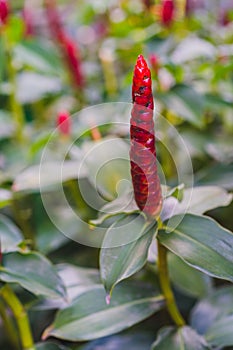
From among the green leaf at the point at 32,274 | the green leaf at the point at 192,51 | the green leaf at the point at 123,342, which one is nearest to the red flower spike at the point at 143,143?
the green leaf at the point at 32,274

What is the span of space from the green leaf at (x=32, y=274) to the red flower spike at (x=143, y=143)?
129 millimetres

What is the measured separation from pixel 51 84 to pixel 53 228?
0.37m

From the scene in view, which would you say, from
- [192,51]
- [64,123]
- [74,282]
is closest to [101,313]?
[74,282]

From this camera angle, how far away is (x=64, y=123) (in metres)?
0.74

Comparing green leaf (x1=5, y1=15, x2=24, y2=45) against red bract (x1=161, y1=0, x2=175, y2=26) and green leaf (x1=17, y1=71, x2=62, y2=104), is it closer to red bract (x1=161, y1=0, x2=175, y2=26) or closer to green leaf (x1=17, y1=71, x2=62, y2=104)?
green leaf (x1=17, y1=71, x2=62, y2=104)

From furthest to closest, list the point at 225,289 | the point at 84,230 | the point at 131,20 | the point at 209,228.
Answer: the point at 131,20 < the point at 84,230 < the point at 225,289 < the point at 209,228

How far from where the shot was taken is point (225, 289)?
25.3 inches

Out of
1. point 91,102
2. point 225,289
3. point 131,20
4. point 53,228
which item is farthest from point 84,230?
point 131,20

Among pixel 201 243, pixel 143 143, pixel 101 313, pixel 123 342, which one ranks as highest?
pixel 143 143

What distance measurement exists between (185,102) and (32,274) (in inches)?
14.5

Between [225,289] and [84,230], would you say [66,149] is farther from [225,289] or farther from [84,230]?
[225,289]

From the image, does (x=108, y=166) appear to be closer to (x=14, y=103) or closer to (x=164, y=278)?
(x=164, y=278)

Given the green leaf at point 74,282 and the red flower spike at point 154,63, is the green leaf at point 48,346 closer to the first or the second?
the green leaf at point 74,282

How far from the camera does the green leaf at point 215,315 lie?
22.3 inches
